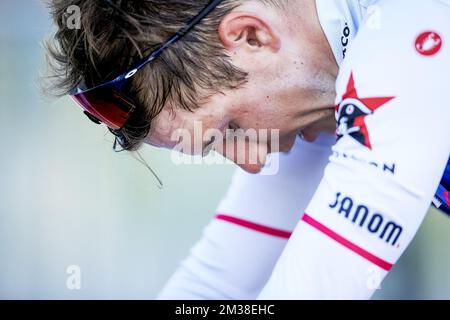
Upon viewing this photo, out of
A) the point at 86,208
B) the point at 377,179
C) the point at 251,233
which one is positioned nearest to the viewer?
the point at 377,179

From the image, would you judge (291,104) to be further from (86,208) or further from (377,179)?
(86,208)

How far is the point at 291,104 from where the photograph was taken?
1.30m

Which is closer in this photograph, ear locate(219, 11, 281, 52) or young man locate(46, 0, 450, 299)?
young man locate(46, 0, 450, 299)

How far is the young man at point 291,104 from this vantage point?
98cm

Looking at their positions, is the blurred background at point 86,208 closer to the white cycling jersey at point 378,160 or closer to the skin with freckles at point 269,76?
the skin with freckles at point 269,76

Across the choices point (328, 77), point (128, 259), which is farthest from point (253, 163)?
point (128, 259)

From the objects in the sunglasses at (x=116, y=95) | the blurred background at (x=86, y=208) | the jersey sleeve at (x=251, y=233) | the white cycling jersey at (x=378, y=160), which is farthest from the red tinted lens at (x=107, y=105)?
the blurred background at (x=86, y=208)

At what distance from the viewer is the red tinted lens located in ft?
4.09

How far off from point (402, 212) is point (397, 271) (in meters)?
2.04

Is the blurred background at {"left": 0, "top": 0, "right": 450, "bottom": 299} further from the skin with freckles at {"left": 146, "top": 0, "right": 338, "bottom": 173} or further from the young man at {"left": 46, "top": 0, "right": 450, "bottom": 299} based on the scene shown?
the skin with freckles at {"left": 146, "top": 0, "right": 338, "bottom": 173}

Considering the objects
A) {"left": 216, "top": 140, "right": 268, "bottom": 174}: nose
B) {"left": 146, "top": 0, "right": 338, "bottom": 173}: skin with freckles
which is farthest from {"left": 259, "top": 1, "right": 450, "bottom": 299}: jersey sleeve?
{"left": 216, "top": 140, "right": 268, "bottom": 174}: nose

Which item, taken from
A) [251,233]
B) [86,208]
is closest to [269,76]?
[251,233]

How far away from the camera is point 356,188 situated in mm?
974

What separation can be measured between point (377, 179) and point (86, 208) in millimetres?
2184
